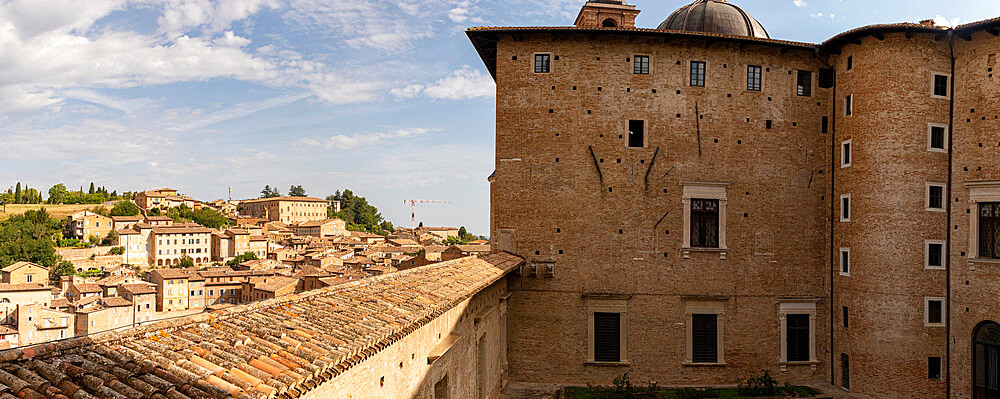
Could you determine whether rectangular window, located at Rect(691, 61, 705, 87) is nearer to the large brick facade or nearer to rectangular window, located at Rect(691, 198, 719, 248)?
the large brick facade

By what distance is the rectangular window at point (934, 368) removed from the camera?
579 inches

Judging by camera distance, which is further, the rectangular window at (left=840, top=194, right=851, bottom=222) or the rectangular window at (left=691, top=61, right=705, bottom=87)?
the rectangular window at (left=691, top=61, right=705, bottom=87)

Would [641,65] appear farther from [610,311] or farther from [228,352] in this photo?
[228,352]

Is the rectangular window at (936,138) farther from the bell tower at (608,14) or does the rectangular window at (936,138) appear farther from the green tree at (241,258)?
the green tree at (241,258)

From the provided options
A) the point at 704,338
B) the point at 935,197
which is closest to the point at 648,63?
the point at 704,338

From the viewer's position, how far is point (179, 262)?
322ft

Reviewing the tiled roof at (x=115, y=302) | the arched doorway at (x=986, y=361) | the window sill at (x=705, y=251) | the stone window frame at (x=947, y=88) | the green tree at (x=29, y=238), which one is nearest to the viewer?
the arched doorway at (x=986, y=361)

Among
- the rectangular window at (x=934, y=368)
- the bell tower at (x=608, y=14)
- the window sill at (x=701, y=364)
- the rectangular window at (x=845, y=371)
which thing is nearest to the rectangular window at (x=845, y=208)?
the rectangular window at (x=845, y=371)

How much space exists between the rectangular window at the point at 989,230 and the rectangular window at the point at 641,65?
8368mm

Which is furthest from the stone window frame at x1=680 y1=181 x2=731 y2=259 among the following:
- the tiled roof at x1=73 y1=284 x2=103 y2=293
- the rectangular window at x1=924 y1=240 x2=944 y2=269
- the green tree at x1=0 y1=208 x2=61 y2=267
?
the green tree at x1=0 y1=208 x2=61 y2=267

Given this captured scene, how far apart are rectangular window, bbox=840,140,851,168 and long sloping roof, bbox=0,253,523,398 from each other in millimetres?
12981

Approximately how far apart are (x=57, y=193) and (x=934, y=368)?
158306mm

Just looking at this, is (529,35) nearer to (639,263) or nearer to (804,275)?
(639,263)

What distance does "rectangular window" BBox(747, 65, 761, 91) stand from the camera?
16250 millimetres
